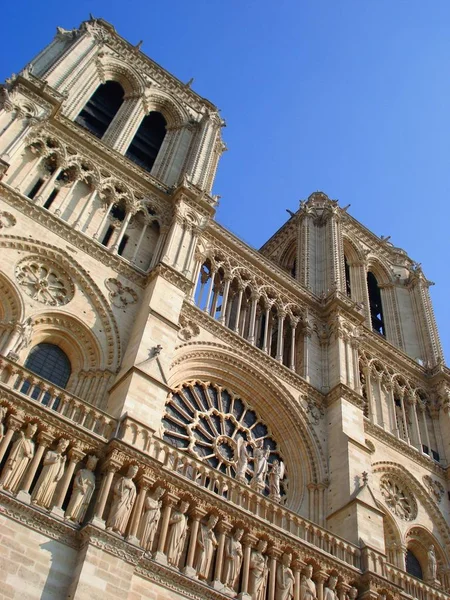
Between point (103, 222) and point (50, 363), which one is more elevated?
point (103, 222)

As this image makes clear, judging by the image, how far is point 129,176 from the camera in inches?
754

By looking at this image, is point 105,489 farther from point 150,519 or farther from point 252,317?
point 252,317

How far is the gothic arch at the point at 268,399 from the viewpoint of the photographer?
631 inches

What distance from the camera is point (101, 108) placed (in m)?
23.8

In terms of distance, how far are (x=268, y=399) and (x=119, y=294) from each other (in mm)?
4796

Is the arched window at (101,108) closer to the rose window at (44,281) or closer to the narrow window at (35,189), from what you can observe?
the narrow window at (35,189)

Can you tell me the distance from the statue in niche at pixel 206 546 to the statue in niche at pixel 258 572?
821 mm

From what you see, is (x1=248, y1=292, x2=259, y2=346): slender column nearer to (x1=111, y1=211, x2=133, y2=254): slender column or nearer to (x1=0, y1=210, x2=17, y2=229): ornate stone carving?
(x1=111, y1=211, x2=133, y2=254): slender column

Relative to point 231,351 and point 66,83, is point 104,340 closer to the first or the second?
point 231,351

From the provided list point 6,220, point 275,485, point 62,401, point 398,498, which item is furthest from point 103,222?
point 398,498

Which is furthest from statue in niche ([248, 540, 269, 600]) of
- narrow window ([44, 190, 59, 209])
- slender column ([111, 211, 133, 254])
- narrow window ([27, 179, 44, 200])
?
narrow window ([27, 179, 44, 200])

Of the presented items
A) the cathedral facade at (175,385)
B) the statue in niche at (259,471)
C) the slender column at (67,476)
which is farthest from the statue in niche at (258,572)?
the slender column at (67,476)

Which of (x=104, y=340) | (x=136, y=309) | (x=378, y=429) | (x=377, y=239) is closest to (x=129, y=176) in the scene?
(x=136, y=309)

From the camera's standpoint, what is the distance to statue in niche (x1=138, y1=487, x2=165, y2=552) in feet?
34.1
